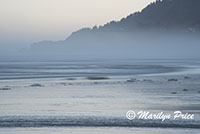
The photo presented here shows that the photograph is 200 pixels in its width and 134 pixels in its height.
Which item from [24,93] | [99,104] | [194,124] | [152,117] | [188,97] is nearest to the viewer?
[194,124]

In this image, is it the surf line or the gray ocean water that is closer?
the gray ocean water

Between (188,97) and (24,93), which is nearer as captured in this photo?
(188,97)

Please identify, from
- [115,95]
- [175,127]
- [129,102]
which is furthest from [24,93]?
[175,127]

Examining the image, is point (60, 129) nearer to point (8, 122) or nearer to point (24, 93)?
point (8, 122)

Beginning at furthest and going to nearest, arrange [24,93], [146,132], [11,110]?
[24,93], [11,110], [146,132]

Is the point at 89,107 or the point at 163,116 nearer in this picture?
the point at 163,116

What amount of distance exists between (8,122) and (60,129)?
4.59 metres

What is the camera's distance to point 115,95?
52000 mm

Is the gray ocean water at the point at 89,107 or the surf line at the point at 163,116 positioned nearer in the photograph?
the gray ocean water at the point at 89,107

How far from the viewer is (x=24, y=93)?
54.0 m

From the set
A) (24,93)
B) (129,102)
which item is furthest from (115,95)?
(24,93)

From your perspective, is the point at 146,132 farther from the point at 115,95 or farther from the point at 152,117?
the point at 115,95

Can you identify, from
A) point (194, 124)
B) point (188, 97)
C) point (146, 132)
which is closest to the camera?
point (146, 132)

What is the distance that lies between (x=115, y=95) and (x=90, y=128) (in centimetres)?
1999
